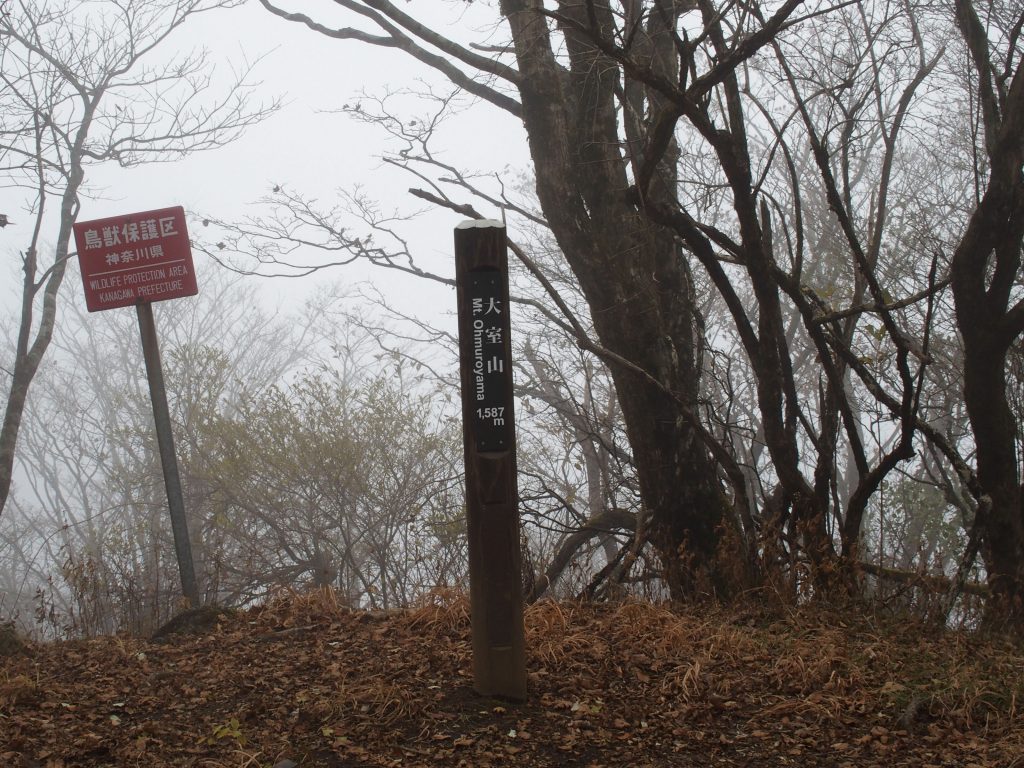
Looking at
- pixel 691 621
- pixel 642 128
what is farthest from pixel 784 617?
pixel 642 128

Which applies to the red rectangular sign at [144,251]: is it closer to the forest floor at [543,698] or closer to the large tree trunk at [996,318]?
the forest floor at [543,698]

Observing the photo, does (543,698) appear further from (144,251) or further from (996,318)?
(144,251)

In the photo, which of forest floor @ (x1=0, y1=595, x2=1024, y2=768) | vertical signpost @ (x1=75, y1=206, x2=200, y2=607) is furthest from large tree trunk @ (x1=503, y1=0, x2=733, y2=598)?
vertical signpost @ (x1=75, y1=206, x2=200, y2=607)

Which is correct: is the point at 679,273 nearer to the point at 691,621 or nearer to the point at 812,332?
the point at 812,332

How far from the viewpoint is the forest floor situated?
306 centimetres

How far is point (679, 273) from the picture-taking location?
5934 mm

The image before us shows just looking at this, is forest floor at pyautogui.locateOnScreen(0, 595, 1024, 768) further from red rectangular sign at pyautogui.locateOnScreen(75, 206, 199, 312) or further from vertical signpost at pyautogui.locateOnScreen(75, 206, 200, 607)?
red rectangular sign at pyautogui.locateOnScreen(75, 206, 199, 312)

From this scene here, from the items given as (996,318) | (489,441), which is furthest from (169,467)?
(996,318)

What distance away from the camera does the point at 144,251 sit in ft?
18.6

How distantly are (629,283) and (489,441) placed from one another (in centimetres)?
255

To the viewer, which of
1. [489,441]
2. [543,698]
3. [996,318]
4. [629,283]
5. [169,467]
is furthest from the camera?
[629,283]

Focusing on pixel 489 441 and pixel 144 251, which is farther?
pixel 144 251

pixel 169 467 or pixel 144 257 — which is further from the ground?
pixel 144 257

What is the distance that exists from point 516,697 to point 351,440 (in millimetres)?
9335
